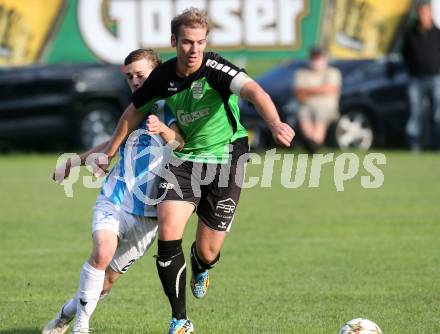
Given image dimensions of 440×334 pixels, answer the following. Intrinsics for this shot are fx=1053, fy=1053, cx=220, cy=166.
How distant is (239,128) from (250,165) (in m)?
11.1

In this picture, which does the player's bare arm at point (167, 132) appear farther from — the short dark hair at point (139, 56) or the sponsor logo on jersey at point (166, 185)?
the short dark hair at point (139, 56)

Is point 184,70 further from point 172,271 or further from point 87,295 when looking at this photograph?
point 87,295

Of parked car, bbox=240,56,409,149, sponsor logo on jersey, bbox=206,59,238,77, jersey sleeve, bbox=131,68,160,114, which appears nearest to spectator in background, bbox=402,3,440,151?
parked car, bbox=240,56,409,149

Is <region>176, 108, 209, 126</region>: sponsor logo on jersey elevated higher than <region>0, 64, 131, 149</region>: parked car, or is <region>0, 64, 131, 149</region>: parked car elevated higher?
<region>176, 108, 209, 126</region>: sponsor logo on jersey

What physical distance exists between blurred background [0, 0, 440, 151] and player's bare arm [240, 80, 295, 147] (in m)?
13.8

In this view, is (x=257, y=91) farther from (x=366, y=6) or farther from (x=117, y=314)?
(x=366, y=6)

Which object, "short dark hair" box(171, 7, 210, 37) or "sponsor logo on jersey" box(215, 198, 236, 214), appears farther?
"sponsor logo on jersey" box(215, 198, 236, 214)

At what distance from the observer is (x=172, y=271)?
6.77 meters

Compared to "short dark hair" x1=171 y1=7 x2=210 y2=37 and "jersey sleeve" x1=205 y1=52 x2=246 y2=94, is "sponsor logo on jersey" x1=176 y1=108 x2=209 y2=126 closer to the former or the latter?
"jersey sleeve" x1=205 y1=52 x2=246 y2=94

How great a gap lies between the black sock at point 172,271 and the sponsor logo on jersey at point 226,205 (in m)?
0.61

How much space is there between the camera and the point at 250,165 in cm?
1844

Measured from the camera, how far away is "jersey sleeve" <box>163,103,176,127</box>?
7.07 metres

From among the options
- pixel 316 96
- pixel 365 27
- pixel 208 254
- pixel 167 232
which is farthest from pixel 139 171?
pixel 365 27

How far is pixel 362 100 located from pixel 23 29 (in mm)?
6823
